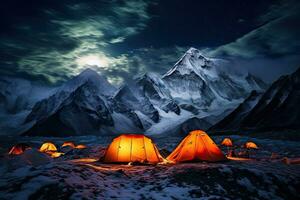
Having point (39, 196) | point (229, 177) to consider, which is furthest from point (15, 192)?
point (229, 177)

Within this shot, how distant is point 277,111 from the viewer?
13912cm

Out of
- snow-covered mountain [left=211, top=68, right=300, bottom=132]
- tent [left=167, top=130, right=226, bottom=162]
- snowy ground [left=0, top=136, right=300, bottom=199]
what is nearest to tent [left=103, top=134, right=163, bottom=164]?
tent [left=167, top=130, right=226, bottom=162]

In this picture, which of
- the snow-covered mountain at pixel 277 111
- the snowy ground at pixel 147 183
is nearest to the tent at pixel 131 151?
the snowy ground at pixel 147 183

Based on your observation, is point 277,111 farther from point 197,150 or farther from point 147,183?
point 147,183

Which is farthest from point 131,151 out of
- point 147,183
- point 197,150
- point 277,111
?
point 277,111

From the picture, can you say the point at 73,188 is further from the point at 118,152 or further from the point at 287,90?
the point at 287,90

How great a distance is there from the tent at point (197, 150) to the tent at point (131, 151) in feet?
5.22

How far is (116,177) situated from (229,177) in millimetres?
5017

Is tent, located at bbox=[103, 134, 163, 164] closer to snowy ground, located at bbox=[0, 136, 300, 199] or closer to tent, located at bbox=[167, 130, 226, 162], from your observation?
tent, located at bbox=[167, 130, 226, 162]

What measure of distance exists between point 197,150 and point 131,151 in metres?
4.43

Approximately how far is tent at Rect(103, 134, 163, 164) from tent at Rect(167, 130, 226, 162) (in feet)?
5.22

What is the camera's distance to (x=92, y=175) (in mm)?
12688

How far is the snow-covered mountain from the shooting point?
127 metres

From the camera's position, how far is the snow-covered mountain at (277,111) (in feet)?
417
